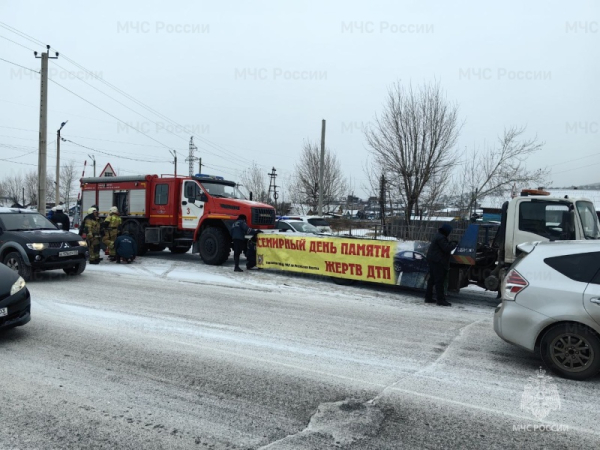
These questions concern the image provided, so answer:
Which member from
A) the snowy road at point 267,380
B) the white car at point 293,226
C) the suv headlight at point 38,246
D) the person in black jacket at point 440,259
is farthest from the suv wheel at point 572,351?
the white car at point 293,226

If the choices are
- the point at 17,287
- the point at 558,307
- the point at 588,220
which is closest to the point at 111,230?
the point at 17,287

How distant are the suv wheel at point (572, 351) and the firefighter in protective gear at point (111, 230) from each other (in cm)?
1262

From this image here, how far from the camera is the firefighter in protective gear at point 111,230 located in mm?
14675

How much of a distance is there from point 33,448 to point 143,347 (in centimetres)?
251

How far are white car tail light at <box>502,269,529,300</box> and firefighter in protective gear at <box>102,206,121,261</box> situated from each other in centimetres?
1205

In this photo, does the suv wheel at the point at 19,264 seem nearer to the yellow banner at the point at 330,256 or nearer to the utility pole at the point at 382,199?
the yellow banner at the point at 330,256

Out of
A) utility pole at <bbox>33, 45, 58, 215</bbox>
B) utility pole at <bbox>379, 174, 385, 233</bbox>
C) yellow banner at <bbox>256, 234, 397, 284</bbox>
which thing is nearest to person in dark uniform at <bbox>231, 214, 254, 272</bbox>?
yellow banner at <bbox>256, 234, 397, 284</bbox>

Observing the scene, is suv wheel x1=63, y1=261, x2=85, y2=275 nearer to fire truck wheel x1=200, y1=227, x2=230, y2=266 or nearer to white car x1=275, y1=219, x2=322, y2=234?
fire truck wheel x1=200, y1=227, x2=230, y2=266

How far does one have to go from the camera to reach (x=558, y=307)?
5.22 meters

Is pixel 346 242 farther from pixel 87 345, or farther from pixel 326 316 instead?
pixel 87 345

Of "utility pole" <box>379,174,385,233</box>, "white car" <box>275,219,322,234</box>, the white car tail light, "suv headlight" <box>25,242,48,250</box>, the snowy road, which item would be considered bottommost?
the snowy road

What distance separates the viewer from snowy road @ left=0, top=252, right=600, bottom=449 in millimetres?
3771

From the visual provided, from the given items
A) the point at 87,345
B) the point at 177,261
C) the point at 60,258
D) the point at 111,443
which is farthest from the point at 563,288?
the point at 177,261

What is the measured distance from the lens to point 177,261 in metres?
15.8
